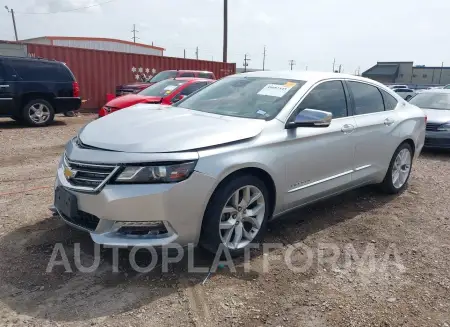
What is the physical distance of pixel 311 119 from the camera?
3.42m

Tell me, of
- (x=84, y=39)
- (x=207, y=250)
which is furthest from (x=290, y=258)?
(x=84, y=39)

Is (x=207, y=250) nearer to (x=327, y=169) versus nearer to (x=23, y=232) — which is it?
(x=327, y=169)

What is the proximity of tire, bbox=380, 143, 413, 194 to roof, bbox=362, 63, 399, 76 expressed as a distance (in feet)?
164

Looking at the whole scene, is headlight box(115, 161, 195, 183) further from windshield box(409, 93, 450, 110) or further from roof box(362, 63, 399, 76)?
roof box(362, 63, 399, 76)

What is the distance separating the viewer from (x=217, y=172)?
2883mm

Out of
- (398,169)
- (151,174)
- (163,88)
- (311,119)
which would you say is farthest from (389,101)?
(163,88)

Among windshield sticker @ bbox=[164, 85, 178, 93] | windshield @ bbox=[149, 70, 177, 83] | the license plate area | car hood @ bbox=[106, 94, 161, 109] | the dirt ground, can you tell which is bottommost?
the dirt ground

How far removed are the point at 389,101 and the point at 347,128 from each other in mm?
1246

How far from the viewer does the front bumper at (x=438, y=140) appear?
785 centimetres

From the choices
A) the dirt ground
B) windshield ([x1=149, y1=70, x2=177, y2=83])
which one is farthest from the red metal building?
the dirt ground

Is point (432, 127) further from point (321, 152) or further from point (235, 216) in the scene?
point (235, 216)

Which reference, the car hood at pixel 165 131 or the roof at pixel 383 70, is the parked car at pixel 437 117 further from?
the roof at pixel 383 70

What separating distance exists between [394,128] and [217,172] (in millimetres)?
2868

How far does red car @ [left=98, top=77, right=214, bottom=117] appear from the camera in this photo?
8.41m
